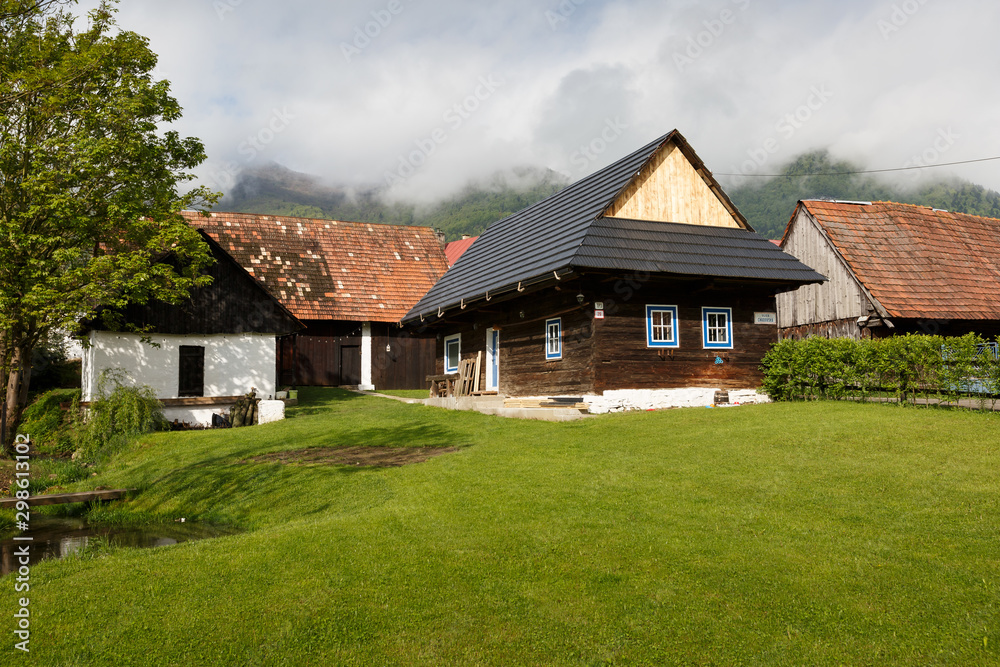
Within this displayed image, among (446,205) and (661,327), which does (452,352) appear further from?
(446,205)

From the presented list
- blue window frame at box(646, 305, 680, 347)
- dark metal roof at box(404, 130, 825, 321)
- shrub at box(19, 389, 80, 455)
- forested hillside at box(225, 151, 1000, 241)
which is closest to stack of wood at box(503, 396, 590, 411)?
blue window frame at box(646, 305, 680, 347)

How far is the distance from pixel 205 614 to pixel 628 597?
137 inches

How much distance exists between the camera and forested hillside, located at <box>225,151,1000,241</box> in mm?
123625

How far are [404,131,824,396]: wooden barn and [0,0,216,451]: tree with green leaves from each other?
932cm

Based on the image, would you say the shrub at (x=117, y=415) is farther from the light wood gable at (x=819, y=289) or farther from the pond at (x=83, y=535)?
the light wood gable at (x=819, y=289)

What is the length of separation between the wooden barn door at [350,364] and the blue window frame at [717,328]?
1741cm

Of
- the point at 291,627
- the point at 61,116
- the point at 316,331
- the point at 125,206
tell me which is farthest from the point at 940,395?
the point at 316,331

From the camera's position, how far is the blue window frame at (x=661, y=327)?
18.4 meters

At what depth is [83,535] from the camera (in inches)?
416

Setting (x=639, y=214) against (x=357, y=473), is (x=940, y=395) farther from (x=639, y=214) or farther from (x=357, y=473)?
(x=357, y=473)

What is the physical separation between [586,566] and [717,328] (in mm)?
14032

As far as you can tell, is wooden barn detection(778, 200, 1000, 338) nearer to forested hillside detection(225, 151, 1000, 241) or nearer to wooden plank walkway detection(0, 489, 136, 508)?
wooden plank walkway detection(0, 489, 136, 508)

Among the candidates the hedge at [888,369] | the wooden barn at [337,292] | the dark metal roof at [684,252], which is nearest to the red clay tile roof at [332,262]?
the wooden barn at [337,292]

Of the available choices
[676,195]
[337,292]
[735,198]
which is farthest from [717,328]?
[735,198]
